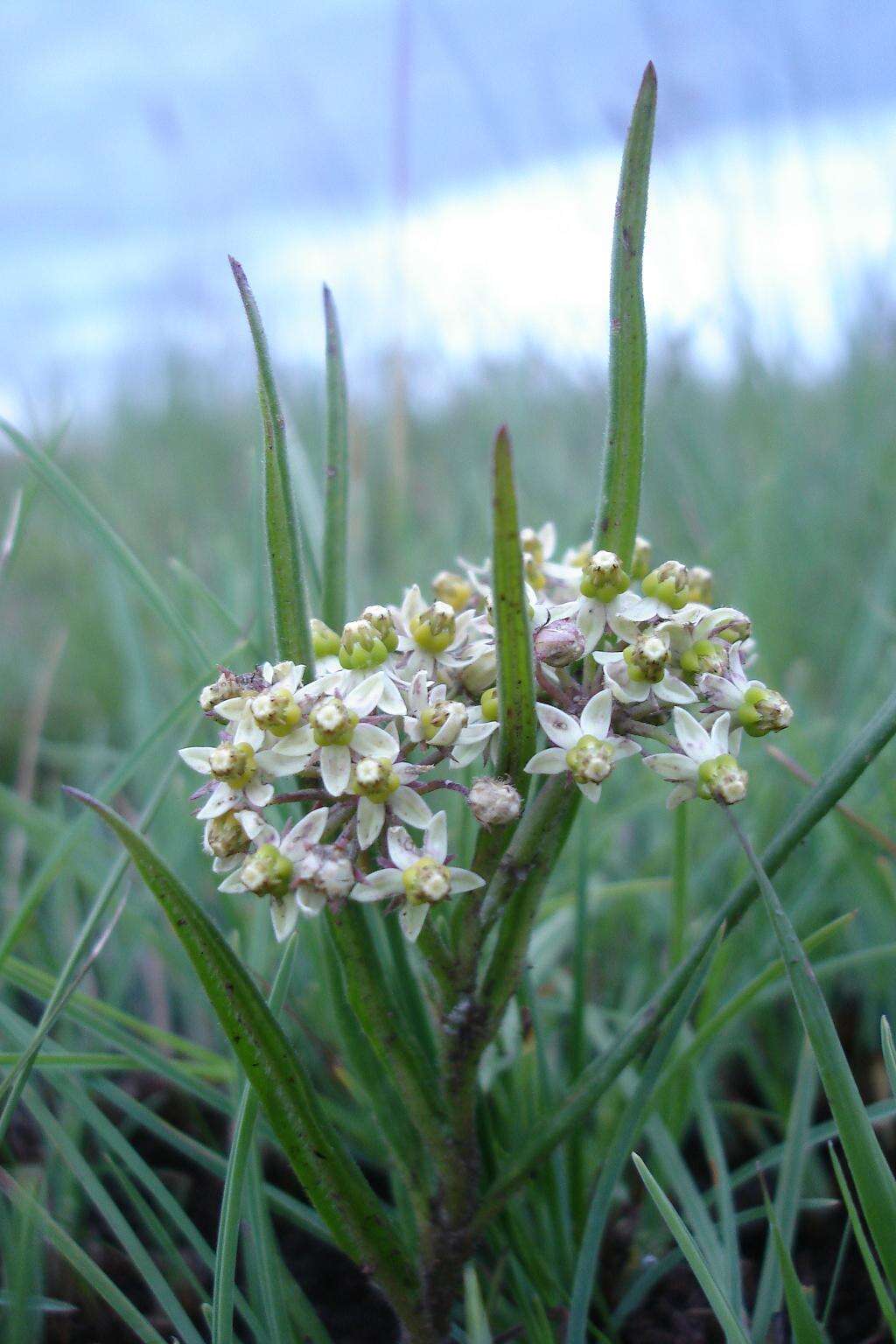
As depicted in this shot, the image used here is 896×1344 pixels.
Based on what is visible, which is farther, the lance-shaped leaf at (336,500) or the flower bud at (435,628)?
the lance-shaped leaf at (336,500)

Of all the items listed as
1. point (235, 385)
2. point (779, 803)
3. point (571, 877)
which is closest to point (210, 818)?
point (571, 877)

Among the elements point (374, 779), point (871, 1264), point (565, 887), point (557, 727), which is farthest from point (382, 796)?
point (565, 887)

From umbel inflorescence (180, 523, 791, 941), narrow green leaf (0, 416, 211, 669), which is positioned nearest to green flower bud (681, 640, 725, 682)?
umbel inflorescence (180, 523, 791, 941)

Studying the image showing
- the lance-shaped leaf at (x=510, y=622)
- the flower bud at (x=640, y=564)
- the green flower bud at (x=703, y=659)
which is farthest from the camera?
the flower bud at (x=640, y=564)

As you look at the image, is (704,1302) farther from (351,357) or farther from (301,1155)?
(351,357)

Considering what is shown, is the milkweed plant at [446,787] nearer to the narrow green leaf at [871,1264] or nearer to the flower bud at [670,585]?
the flower bud at [670,585]

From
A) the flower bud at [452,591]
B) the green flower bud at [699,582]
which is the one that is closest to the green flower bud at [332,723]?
the flower bud at [452,591]

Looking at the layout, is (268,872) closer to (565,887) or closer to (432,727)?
(432,727)
